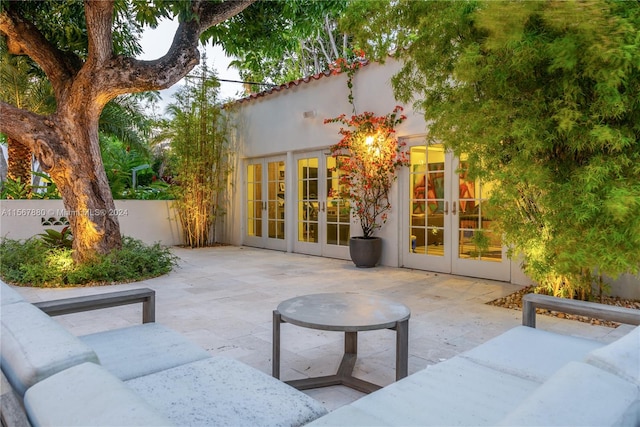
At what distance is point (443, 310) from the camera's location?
161 inches

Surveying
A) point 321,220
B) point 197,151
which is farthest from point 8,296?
point 197,151

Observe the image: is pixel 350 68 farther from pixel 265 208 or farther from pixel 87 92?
pixel 87 92

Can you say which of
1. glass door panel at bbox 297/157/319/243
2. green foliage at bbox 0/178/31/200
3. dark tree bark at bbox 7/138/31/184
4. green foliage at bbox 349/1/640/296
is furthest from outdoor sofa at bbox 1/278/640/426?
dark tree bark at bbox 7/138/31/184

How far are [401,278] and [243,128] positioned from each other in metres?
5.16

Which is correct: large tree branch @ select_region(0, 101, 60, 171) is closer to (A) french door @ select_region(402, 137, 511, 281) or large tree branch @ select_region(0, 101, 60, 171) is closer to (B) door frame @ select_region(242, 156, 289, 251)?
(B) door frame @ select_region(242, 156, 289, 251)

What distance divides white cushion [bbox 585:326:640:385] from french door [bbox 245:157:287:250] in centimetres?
748

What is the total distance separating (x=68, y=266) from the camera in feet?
17.6

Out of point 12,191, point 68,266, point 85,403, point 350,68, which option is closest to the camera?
point 85,403

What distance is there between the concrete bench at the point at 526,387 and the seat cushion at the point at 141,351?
32.9 inches

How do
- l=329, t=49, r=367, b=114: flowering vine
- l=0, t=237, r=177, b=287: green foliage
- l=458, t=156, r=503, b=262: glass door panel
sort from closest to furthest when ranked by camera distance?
l=0, t=237, r=177, b=287: green foliage < l=458, t=156, r=503, b=262: glass door panel < l=329, t=49, r=367, b=114: flowering vine

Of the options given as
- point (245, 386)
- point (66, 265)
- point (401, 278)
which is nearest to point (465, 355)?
point (245, 386)

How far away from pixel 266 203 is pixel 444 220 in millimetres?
4053

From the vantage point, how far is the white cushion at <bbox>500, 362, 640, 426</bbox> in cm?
84

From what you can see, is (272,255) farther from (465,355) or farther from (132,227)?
(465,355)
